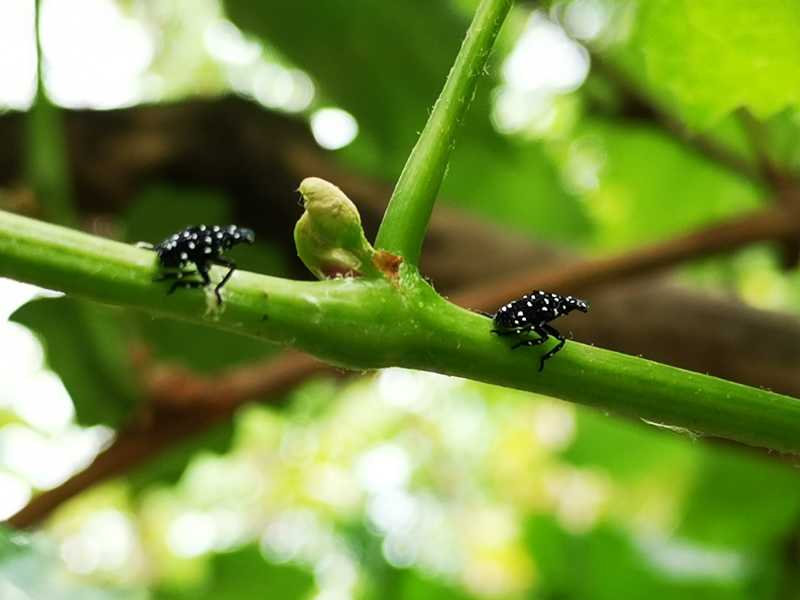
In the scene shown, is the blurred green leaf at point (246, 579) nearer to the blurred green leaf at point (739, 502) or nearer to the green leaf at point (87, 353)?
the green leaf at point (87, 353)

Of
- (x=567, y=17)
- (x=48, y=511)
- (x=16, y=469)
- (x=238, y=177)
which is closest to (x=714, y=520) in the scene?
(x=567, y=17)

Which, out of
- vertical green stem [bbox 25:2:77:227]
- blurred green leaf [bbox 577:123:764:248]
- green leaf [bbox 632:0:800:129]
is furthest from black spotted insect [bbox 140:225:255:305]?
blurred green leaf [bbox 577:123:764:248]

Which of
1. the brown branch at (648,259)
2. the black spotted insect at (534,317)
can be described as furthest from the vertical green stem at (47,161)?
the black spotted insect at (534,317)

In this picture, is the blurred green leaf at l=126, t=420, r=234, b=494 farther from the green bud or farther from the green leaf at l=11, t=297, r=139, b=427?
the green bud

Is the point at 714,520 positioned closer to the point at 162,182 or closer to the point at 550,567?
the point at 550,567

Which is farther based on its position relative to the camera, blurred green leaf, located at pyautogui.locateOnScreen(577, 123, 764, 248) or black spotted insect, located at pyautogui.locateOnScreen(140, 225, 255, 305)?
blurred green leaf, located at pyautogui.locateOnScreen(577, 123, 764, 248)

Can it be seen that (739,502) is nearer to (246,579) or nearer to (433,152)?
(246,579)
